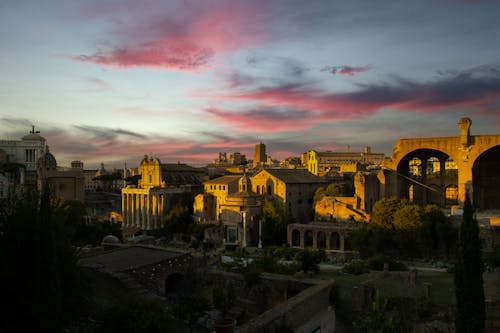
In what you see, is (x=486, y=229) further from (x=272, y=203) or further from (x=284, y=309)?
(x=284, y=309)

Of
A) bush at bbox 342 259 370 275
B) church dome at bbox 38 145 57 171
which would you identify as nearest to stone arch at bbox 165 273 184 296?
bush at bbox 342 259 370 275

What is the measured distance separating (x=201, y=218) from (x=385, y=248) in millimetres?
28703

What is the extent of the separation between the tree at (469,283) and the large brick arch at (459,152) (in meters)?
28.8

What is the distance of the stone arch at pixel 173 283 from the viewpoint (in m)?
23.4

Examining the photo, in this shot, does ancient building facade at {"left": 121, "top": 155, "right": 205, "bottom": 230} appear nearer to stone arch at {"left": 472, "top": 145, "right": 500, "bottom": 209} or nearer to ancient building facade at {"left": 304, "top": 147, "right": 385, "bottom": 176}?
stone arch at {"left": 472, "top": 145, "right": 500, "bottom": 209}

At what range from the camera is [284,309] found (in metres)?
16.8

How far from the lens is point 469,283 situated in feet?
51.3

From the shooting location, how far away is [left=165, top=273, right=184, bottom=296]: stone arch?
2341 centimetres

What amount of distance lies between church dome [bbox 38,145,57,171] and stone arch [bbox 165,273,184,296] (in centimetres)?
6409

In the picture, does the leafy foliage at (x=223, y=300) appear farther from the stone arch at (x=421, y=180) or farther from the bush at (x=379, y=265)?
the stone arch at (x=421, y=180)

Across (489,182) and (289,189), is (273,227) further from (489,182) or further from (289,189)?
(489,182)

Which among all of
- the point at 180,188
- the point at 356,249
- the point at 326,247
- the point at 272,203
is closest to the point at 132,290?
the point at 356,249

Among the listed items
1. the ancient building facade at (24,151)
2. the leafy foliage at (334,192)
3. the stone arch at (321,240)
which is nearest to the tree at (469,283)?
the stone arch at (321,240)

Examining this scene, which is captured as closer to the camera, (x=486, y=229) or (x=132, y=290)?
(x=132, y=290)
